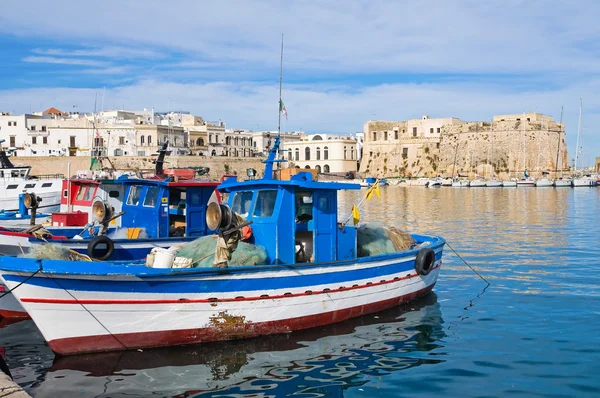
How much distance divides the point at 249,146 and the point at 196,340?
85170 millimetres

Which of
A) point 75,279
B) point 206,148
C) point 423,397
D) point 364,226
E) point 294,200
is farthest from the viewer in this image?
point 206,148

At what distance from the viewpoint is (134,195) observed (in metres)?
14.7

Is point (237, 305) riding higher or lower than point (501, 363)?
higher

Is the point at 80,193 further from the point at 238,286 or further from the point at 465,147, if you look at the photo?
the point at 465,147

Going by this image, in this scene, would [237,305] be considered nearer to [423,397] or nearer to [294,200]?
[294,200]

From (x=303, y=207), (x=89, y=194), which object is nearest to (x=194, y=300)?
(x=303, y=207)

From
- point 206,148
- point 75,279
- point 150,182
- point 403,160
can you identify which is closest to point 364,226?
point 150,182

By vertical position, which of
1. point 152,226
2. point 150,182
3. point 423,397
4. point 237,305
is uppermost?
point 150,182

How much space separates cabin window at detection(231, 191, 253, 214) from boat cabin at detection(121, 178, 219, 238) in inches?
109

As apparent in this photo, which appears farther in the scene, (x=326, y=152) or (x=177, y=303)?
(x=326, y=152)

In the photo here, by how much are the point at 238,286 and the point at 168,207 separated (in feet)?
16.0

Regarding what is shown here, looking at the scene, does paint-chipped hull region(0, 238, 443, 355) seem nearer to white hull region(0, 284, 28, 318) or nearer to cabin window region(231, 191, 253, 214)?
cabin window region(231, 191, 253, 214)

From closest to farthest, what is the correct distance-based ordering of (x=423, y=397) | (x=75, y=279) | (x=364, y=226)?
(x=423, y=397)
(x=75, y=279)
(x=364, y=226)

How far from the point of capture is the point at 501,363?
9289mm
